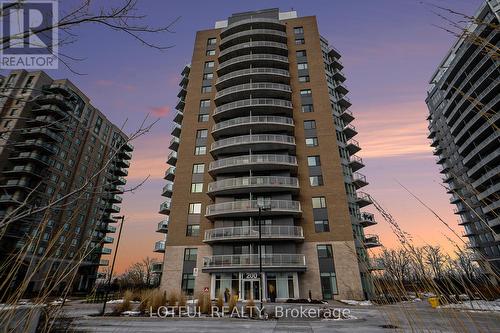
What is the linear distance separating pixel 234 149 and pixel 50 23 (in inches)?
1251

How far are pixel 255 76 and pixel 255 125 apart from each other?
30.5 ft

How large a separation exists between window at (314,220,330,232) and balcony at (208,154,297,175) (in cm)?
700

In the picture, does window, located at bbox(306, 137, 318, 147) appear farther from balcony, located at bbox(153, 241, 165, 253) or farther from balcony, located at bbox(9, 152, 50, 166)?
balcony, located at bbox(9, 152, 50, 166)

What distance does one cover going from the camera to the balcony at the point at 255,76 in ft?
127

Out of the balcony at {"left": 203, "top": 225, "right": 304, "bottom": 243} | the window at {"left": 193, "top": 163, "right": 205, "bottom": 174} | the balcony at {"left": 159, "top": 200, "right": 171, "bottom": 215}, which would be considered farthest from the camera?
the balcony at {"left": 159, "top": 200, "right": 171, "bottom": 215}

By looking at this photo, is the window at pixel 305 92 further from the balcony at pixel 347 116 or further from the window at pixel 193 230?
the window at pixel 193 230

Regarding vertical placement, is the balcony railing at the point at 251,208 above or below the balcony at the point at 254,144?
below

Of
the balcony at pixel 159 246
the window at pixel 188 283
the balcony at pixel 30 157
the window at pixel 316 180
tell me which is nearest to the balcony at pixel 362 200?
the window at pixel 316 180

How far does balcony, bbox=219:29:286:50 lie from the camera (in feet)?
139

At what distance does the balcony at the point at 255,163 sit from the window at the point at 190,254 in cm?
983

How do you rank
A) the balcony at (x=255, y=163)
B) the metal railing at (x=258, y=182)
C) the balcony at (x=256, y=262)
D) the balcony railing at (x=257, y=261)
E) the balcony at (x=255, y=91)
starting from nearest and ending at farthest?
the balcony at (x=256, y=262) < the balcony railing at (x=257, y=261) < the metal railing at (x=258, y=182) < the balcony at (x=255, y=163) < the balcony at (x=255, y=91)

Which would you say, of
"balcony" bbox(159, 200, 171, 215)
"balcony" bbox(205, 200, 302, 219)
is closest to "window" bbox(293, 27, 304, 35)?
"balcony" bbox(205, 200, 302, 219)

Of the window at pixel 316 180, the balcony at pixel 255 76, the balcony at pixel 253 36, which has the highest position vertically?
the balcony at pixel 253 36

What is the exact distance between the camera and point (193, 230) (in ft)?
105
